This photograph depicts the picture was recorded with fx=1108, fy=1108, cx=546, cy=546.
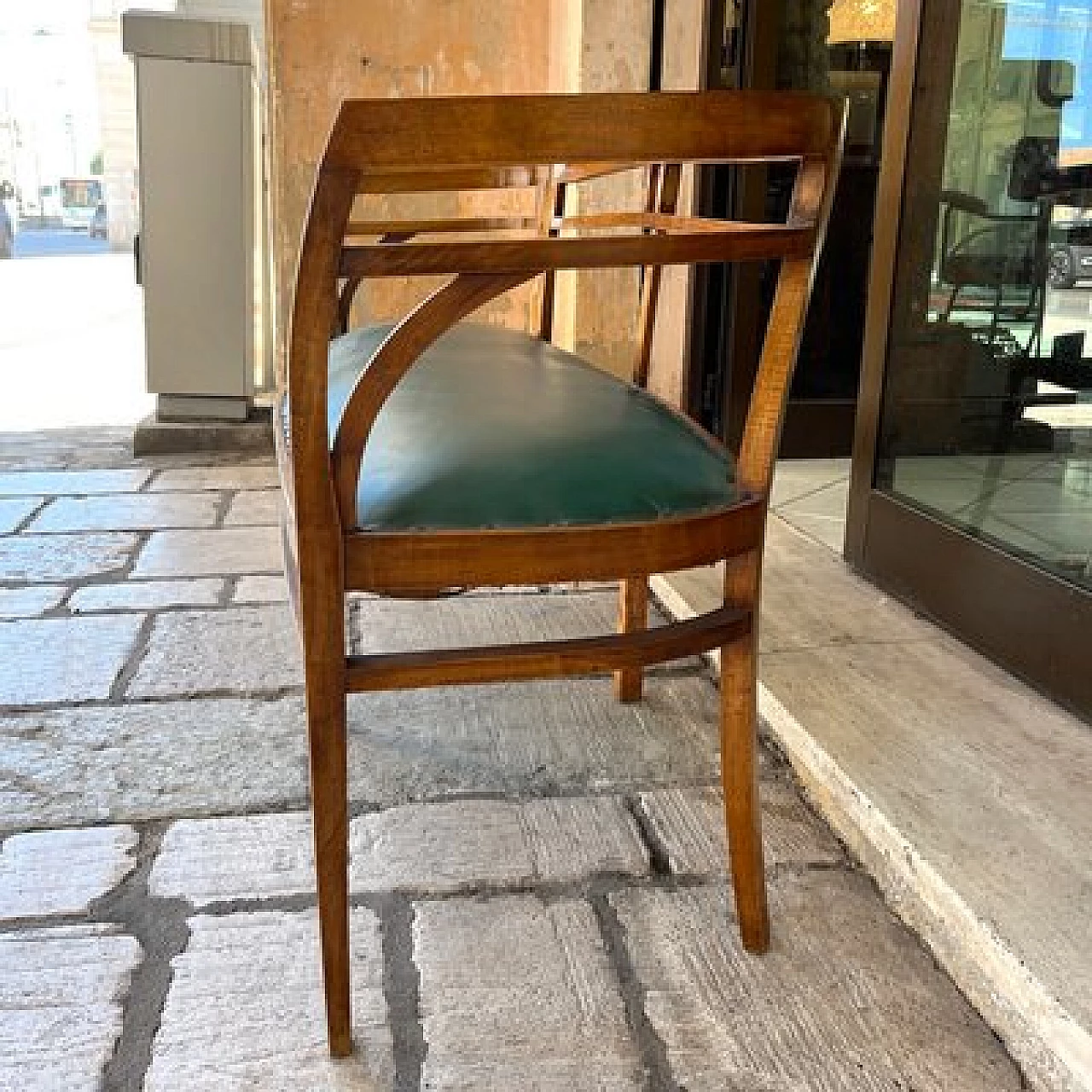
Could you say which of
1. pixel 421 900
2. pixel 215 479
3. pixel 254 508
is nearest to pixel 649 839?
pixel 421 900

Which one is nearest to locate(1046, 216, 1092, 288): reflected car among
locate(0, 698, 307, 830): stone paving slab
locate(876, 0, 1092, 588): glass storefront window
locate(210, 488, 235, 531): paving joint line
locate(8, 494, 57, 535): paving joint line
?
locate(876, 0, 1092, 588): glass storefront window

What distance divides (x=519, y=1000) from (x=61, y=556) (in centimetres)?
176

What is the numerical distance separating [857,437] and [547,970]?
131cm

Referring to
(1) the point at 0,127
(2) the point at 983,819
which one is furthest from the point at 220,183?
(1) the point at 0,127

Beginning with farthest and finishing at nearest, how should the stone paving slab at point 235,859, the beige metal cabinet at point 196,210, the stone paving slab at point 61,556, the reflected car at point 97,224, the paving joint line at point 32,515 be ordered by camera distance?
the reflected car at point 97,224, the beige metal cabinet at point 196,210, the paving joint line at point 32,515, the stone paving slab at point 61,556, the stone paving slab at point 235,859

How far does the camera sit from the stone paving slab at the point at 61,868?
123 cm

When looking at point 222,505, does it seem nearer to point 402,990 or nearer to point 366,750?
point 366,750

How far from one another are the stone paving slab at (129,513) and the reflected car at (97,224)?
15862mm

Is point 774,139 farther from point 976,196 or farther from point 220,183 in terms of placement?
point 220,183

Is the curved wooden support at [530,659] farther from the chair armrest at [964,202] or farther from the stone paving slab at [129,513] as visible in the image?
the stone paving slab at [129,513]

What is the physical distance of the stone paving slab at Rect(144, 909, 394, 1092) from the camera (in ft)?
3.24

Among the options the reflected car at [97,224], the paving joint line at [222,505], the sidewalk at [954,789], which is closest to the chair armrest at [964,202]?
the sidewalk at [954,789]

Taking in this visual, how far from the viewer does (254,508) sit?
9.45 ft

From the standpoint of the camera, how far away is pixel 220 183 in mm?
3381
